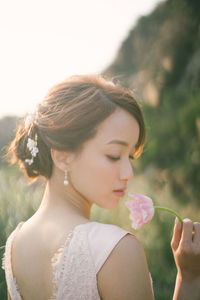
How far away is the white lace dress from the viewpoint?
1.35m

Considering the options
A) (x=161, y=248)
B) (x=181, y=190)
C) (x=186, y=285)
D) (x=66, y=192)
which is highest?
(x=66, y=192)

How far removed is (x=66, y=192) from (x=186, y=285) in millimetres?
764

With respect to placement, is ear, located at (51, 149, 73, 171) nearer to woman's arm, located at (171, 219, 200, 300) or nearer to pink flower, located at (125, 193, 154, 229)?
pink flower, located at (125, 193, 154, 229)

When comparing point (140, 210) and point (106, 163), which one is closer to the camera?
point (140, 210)

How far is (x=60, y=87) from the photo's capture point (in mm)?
1813

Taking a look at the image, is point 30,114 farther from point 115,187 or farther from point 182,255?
point 182,255

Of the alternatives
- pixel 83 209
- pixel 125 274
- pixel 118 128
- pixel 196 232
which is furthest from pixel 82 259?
pixel 118 128

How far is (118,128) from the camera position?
168cm

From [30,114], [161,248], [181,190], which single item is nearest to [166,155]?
[181,190]

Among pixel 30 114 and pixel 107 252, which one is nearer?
pixel 107 252

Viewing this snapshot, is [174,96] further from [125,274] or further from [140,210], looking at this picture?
[125,274]

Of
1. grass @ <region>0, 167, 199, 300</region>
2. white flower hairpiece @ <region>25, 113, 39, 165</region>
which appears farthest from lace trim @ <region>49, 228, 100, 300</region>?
grass @ <region>0, 167, 199, 300</region>

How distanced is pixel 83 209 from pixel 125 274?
58 cm

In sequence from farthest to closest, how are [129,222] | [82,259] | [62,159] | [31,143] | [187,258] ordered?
[129,222] → [31,143] → [62,159] → [187,258] → [82,259]
